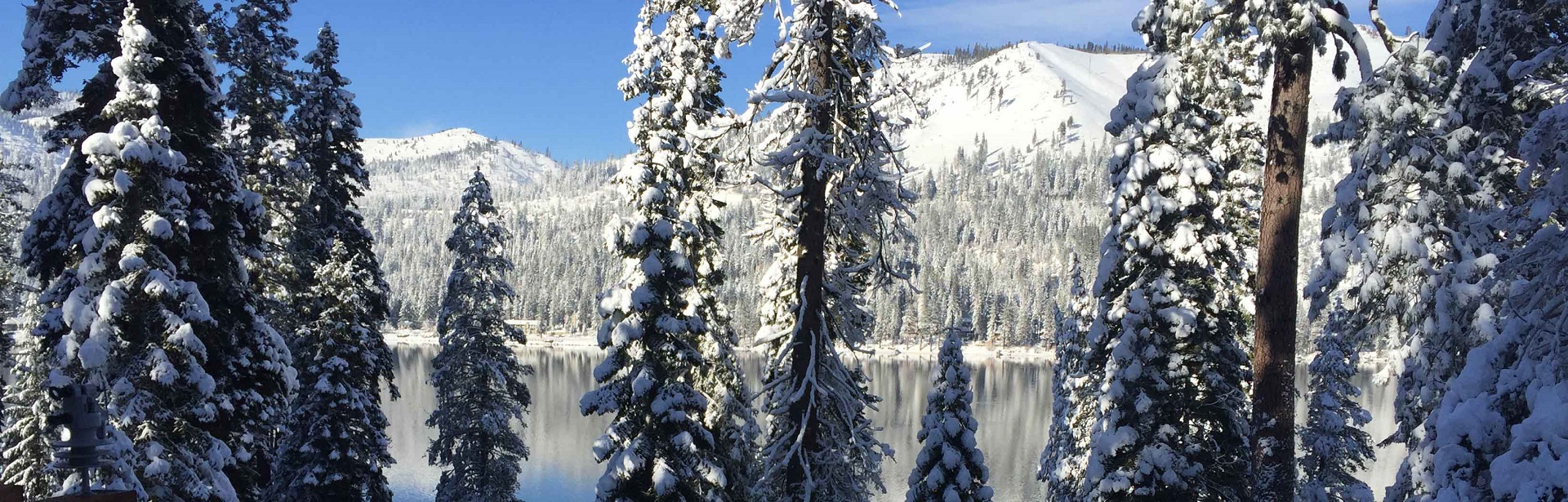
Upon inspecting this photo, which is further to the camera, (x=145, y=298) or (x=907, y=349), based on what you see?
(x=907, y=349)

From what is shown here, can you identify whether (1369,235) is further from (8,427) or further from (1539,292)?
(8,427)

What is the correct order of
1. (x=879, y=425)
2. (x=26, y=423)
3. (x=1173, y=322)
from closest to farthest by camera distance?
(x=1173, y=322), (x=26, y=423), (x=879, y=425)

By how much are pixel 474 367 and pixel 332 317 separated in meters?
7.97

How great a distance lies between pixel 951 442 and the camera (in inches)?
681

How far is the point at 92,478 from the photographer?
11062mm

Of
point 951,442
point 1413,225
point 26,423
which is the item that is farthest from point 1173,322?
point 26,423

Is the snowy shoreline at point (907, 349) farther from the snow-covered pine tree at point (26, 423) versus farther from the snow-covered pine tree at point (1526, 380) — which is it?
the snow-covered pine tree at point (1526, 380)

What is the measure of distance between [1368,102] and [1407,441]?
6.72m

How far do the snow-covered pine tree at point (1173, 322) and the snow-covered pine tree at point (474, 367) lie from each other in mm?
18753

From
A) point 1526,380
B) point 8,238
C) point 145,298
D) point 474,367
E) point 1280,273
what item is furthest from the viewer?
point 474,367

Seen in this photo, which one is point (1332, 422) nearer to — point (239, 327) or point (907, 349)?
point (239, 327)

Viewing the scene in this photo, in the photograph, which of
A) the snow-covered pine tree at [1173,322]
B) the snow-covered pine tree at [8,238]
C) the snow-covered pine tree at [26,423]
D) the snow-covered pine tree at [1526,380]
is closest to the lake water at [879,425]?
the snow-covered pine tree at [1173,322]

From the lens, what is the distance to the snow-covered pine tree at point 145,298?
36.3 ft

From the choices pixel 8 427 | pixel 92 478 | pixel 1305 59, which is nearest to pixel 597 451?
Result: pixel 92 478
